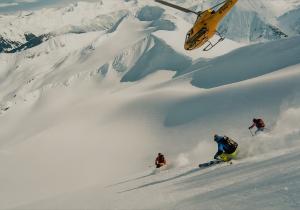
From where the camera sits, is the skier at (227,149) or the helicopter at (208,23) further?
the helicopter at (208,23)

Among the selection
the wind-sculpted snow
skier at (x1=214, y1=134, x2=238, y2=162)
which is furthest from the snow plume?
the wind-sculpted snow

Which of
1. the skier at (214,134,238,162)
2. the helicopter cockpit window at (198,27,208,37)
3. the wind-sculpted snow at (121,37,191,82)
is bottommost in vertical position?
the wind-sculpted snow at (121,37,191,82)

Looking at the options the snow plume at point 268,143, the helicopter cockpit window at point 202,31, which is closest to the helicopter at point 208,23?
the helicopter cockpit window at point 202,31

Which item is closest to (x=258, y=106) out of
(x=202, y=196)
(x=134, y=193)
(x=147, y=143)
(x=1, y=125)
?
(x=147, y=143)

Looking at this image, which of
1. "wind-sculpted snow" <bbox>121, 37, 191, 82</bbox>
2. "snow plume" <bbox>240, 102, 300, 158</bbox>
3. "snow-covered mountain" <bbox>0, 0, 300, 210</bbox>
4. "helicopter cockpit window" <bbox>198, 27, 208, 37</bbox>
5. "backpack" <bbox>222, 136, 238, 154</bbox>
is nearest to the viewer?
"snow-covered mountain" <bbox>0, 0, 300, 210</bbox>

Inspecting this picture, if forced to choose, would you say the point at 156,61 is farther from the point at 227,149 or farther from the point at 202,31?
the point at 227,149

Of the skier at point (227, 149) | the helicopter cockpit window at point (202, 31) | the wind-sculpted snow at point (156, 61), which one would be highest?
the helicopter cockpit window at point (202, 31)

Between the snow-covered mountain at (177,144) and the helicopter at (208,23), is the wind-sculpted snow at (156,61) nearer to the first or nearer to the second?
the snow-covered mountain at (177,144)

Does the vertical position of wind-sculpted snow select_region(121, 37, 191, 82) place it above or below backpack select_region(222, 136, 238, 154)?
below

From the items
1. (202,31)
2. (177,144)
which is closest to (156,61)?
(177,144)

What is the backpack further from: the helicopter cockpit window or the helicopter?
the helicopter cockpit window

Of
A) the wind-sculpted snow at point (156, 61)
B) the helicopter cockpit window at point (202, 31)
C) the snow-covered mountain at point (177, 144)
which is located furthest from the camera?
the wind-sculpted snow at point (156, 61)

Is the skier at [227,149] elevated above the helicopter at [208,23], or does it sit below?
below

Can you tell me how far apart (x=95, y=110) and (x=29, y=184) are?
126 feet
